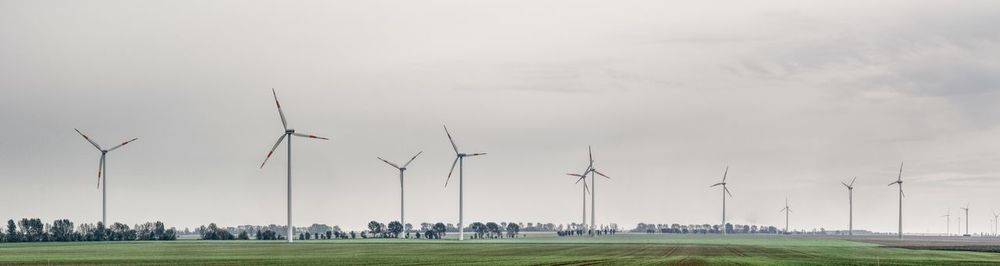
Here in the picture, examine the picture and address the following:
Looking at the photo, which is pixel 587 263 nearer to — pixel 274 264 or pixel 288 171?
pixel 274 264

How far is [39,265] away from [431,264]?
97.3ft

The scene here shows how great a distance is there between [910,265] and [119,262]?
64364mm

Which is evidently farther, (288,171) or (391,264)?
(288,171)

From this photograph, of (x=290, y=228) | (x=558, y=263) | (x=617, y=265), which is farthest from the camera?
(x=290, y=228)

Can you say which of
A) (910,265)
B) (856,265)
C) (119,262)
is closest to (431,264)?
(119,262)

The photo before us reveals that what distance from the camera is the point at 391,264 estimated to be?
3440 inches

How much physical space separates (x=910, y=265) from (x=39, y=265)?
6840 centimetres

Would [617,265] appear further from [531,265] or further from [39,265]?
[39,265]

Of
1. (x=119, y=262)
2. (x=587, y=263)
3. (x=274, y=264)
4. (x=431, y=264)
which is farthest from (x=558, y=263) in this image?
(x=119, y=262)

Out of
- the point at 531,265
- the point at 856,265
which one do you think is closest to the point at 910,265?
the point at 856,265

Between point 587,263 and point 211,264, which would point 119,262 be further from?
point 587,263

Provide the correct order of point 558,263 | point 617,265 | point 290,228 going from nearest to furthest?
1. point 617,265
2. point 558,263
3. point 290,228

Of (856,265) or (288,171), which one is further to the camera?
(288,171)

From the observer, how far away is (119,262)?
9288 cm
